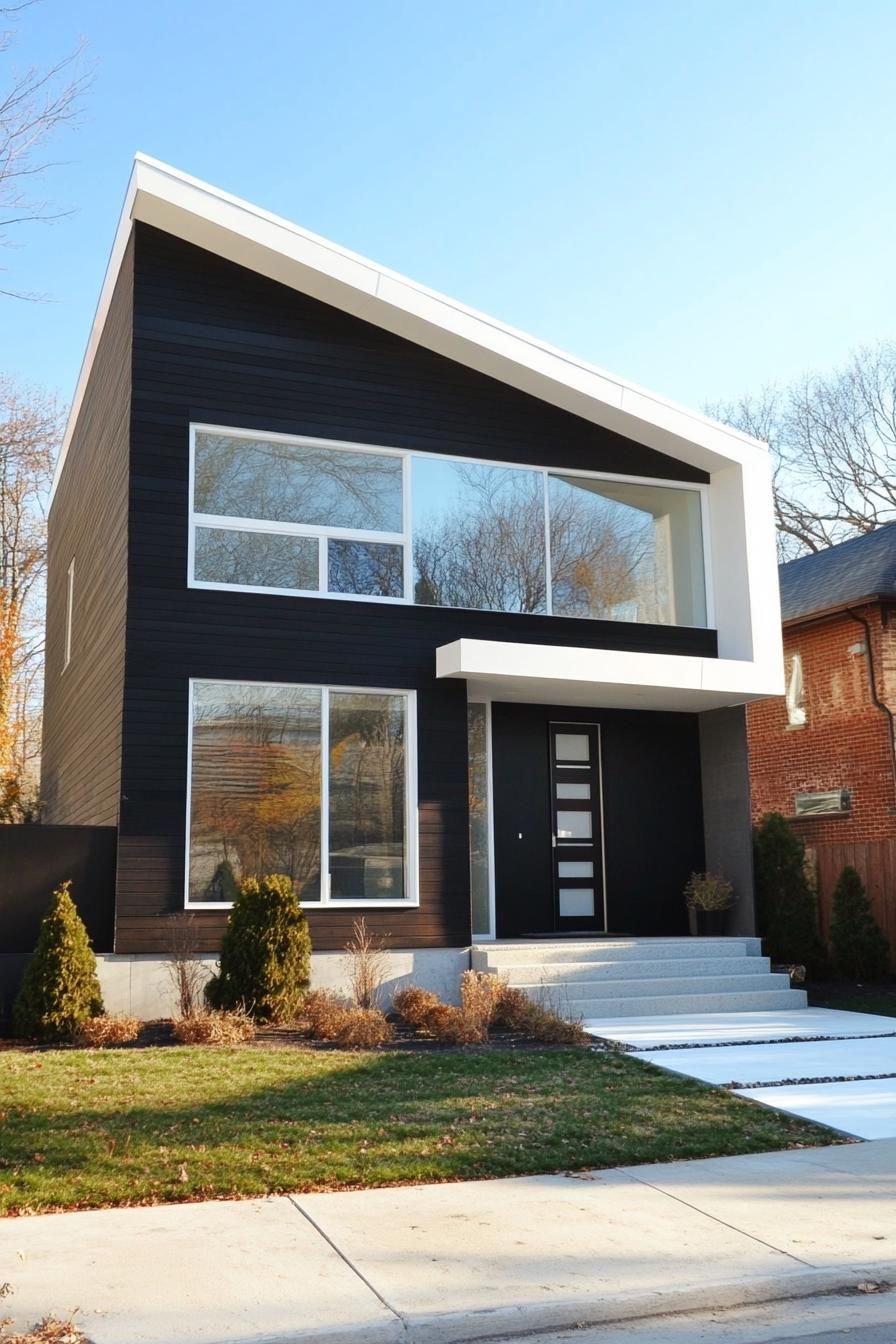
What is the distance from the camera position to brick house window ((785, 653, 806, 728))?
18703mm

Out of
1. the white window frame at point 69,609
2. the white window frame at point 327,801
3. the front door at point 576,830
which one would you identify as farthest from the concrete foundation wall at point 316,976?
the white window frame at point 69,609

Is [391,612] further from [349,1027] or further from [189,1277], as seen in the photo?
[189,1277]

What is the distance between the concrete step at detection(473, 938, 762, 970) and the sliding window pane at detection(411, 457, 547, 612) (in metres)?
3.43

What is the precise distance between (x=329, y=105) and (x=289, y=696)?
5309 millimetres

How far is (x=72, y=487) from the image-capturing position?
693 inches

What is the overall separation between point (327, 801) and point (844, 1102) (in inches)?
215

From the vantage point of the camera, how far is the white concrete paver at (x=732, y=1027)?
10148 mm

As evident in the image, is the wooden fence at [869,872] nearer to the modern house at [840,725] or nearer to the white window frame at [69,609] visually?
the modern house at [840,725]

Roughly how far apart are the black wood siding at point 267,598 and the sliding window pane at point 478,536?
0.66 ft

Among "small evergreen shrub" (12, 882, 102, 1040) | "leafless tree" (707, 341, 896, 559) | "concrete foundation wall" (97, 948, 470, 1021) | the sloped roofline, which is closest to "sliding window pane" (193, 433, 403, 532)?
the sloped roofline

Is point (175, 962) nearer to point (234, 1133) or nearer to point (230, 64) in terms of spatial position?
point (234, 1133)

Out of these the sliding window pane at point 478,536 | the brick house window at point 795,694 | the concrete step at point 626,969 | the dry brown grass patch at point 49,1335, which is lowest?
the dry brown grass patch at point 49,1335

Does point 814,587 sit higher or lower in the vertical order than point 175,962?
higher

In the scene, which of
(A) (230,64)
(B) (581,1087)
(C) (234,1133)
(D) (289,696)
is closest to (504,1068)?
(B) (581,1087)
